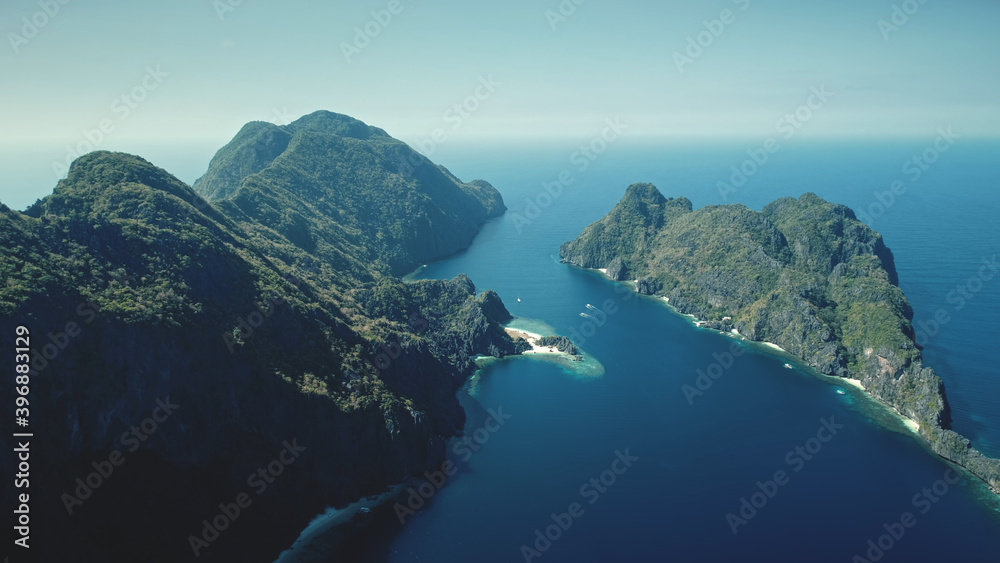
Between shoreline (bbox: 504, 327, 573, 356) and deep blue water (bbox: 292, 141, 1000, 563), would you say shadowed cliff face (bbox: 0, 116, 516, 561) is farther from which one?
shoreline (bbox: 504, 327, 573, 356)

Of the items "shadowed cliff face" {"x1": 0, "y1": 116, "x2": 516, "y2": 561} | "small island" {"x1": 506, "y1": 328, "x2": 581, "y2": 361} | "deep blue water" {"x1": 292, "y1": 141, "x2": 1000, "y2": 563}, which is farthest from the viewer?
"small island" {"x1": 506, "y1": 328, "x2": 581, "y2": 361}

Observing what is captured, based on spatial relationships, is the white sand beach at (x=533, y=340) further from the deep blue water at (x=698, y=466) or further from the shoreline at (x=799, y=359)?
the shoreline at (x=799, y=359)


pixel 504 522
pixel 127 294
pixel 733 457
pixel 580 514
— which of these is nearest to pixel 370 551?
pixel 504 522

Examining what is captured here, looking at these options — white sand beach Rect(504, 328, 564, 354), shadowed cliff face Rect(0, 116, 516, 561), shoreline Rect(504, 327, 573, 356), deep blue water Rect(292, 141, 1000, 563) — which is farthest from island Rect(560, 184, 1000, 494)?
shadowed cliff face Rect(0, 116, 516, 561)

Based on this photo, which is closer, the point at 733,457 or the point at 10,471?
the point at 10,471

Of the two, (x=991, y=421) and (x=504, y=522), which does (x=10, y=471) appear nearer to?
(x=504, y=522)

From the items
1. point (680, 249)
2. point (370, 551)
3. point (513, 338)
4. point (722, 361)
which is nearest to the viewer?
point (370, 551)
